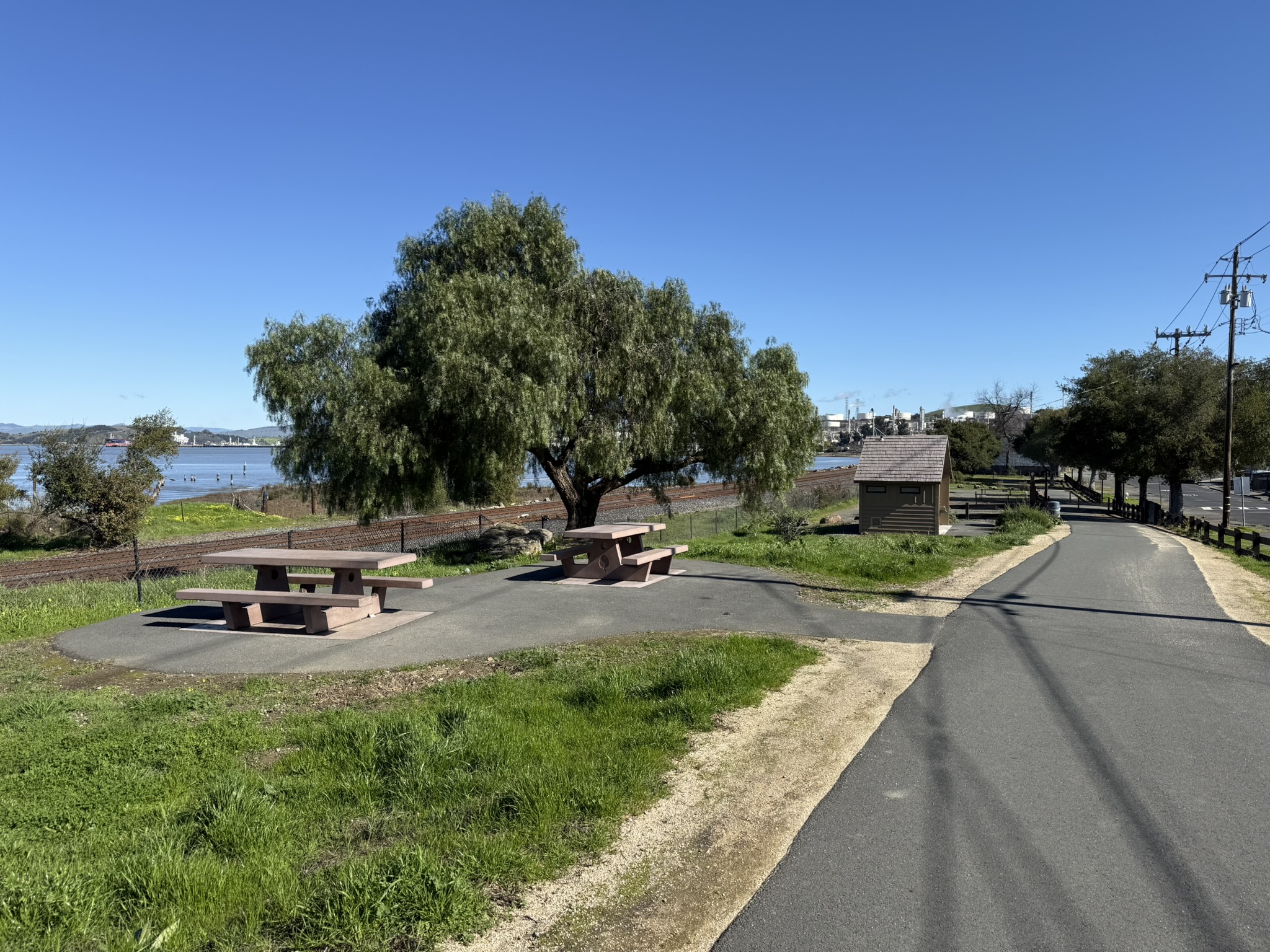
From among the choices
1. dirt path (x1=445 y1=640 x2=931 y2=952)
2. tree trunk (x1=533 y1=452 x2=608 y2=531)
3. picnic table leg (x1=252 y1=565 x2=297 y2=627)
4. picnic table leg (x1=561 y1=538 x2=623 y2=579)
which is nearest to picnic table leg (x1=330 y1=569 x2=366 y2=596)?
picnic table leg (x1=252 y1=565 x2=297 y2=627)

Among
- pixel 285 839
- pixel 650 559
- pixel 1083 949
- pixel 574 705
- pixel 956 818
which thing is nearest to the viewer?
pixel 1083 949

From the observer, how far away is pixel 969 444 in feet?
289

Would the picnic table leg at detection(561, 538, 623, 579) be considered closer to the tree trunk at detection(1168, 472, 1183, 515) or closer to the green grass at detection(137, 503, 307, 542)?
the green grass at detection(137, 503, 307, 542)

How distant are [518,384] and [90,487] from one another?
2131cm

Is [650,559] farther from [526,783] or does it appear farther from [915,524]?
[915,524]

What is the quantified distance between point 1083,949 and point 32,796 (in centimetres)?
586

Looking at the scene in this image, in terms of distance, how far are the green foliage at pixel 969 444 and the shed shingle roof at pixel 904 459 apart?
56.8 m

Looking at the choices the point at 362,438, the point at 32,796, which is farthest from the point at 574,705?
the point at 362,438

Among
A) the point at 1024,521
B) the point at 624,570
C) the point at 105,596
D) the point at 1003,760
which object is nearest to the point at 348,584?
the point at 624,570

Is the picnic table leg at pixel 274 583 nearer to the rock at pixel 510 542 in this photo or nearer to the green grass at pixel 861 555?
the rock at pixel 510 542

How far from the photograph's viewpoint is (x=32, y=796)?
5.14 meters

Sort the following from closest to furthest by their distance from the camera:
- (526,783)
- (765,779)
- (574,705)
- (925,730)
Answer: (526,783) < (765,779) < (925,730) < (574,705)

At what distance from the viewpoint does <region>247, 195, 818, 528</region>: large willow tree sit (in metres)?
18.2

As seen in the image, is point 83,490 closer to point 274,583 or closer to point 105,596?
point 105,596
